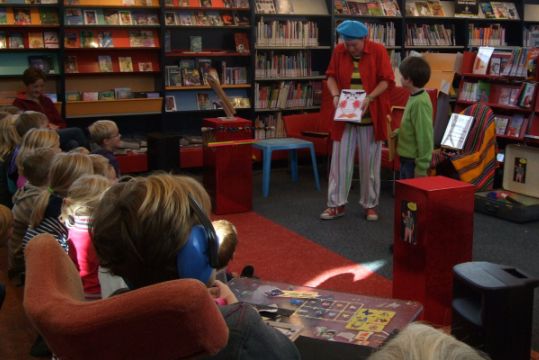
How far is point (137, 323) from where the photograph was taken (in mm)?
1031

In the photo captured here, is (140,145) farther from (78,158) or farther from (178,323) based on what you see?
Answer: (178,323)

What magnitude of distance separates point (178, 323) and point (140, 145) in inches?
261

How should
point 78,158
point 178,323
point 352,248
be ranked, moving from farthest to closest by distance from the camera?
point 352,248, point 78,158, point 178,323

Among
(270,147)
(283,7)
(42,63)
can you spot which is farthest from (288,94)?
(42,63)

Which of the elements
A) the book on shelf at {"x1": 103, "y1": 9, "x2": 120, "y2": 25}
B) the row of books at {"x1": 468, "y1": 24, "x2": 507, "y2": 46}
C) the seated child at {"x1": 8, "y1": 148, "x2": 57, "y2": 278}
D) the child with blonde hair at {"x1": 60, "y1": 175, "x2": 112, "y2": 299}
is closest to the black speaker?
the book on shelf at {"x1": 103, "y1": 9, "x2": 120, "y2": 25}

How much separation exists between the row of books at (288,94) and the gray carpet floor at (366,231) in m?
1.51

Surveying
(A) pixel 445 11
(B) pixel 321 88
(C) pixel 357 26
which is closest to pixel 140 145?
(B) pixel 321 88

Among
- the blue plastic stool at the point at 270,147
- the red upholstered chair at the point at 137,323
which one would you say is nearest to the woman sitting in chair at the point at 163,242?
Result: the red upholstered chair at the point at 137,323

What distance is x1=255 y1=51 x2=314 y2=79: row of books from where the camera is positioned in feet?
26.0

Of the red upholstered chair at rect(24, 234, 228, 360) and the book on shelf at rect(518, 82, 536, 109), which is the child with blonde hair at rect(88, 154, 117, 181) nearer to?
the red upholstered chair at rect(24, 234, 228, 360)

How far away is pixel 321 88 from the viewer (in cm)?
818

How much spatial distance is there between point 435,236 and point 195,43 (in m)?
4.97

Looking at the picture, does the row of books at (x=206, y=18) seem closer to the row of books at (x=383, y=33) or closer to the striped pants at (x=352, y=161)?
the row of books at (x=383, y=33)

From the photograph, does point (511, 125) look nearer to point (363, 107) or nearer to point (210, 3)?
point (363, 107)
